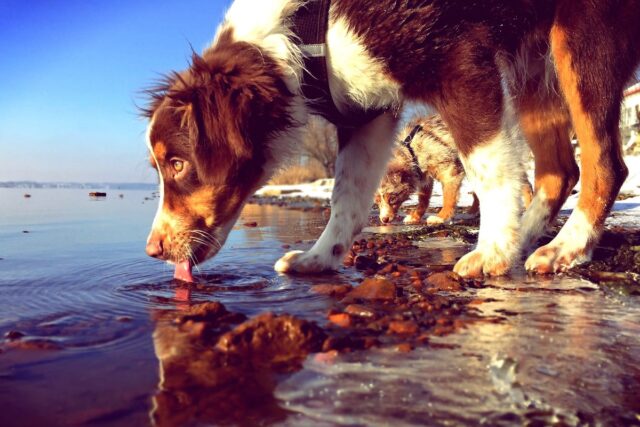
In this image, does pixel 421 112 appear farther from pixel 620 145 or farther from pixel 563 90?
pixel 620 145

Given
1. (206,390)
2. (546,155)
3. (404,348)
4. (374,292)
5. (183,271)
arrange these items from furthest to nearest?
(546,155), (183,271), (374,292), (404,348), (206,390)

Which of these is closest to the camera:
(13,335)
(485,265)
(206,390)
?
(206,390)

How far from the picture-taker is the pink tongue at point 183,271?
3.08 meters

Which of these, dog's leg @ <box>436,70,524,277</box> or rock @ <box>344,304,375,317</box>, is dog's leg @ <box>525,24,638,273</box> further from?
rock @ <box>344,304,375,317</box>

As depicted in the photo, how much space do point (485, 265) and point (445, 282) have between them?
452mm

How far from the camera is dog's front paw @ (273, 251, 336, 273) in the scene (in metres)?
3.37

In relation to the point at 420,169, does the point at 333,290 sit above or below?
below

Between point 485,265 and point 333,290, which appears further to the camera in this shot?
point 485,265

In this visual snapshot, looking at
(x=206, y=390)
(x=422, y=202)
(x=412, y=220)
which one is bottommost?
(x=206, y=390)

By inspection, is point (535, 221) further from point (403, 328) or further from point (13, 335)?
point (13, 335)

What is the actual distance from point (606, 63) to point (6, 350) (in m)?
3.44

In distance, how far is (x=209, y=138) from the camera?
3043mm

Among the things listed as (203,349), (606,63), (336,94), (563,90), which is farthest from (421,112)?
(203,349)

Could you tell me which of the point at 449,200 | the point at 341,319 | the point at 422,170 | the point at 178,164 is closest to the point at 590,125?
the point at 341,319
